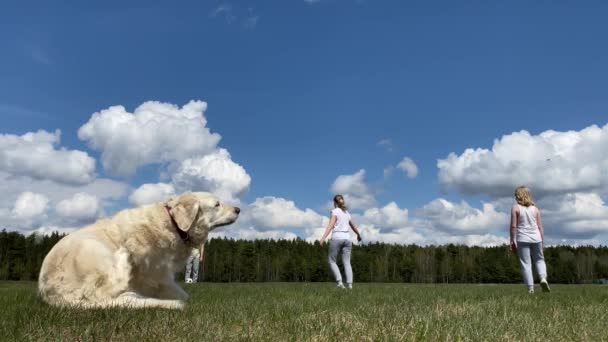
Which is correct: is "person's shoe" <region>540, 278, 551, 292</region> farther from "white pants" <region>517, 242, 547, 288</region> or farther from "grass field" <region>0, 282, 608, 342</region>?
"grass field" <region>0, 282, 608, 342</region>

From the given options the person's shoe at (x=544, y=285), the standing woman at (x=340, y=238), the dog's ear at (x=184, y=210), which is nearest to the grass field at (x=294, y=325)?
the dog's ear at (x=184, y=210)

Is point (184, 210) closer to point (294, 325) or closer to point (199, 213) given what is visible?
point (199, 213)

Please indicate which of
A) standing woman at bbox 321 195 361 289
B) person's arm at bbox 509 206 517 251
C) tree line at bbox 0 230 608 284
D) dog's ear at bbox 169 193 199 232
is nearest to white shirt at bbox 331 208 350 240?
standing woman at bbox 321 195 361 289

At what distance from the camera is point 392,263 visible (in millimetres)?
79062

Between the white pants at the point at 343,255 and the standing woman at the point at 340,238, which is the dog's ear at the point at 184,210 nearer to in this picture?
the standing woman at the point at 340,238

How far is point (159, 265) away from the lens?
728 centimetres

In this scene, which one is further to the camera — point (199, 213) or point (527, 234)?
point (527, 234)

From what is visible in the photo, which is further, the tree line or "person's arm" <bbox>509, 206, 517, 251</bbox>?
the tree line

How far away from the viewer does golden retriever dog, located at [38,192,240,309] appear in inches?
257

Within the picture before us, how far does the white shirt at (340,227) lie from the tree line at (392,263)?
5489cm

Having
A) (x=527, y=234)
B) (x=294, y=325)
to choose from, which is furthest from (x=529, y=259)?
(x=294, y=325)

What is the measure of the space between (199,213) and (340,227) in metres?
8.19

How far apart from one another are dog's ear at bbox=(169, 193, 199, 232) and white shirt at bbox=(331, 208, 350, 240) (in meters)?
8.23

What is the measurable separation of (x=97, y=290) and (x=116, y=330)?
6.90 ft
